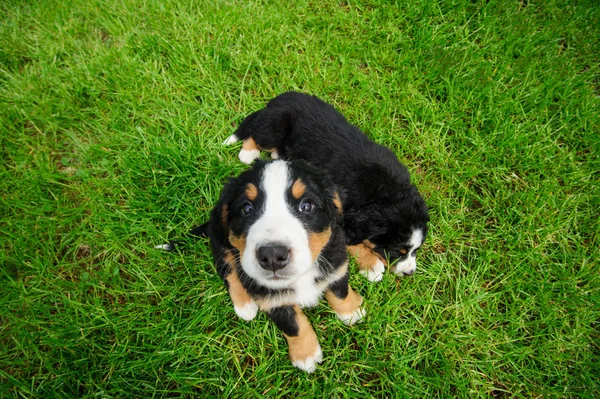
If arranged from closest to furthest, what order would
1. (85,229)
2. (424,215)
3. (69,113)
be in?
(424,215) → (85,229) → (69,113)

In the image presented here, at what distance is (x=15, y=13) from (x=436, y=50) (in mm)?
4911

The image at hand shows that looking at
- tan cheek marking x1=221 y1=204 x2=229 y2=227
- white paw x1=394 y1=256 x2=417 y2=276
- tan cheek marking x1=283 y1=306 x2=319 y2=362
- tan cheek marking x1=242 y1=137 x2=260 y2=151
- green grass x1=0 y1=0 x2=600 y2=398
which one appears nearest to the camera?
tan cheek marking x1=221 y1=204 x2=229 y2=227

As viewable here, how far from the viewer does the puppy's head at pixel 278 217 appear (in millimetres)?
1748

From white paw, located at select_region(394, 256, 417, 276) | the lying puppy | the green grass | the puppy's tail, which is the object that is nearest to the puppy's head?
the lying puppy

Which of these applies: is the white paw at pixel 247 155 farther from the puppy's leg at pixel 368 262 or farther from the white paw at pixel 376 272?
the white paw at pixel 376 272

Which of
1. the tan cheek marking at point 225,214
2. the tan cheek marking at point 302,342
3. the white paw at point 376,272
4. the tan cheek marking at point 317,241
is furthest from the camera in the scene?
the white paw at point 376,272

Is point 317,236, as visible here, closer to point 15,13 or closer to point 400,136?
point 400,136

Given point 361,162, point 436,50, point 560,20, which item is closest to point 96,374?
point 361,162

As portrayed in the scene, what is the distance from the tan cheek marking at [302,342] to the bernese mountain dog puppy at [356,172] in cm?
66

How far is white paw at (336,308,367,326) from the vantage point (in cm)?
251

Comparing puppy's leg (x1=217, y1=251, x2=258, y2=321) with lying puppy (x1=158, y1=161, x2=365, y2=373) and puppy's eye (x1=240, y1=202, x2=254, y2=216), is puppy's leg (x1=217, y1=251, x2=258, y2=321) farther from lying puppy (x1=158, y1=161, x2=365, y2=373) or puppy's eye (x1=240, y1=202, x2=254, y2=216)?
puppy's eye (x1=240, y1=202, x2=254, y2=216)

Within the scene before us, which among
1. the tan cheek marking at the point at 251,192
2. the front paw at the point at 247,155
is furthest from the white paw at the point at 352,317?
the front paw at the point at 247,155

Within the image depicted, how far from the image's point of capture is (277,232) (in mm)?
1764

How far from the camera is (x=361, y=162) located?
2664 mm
